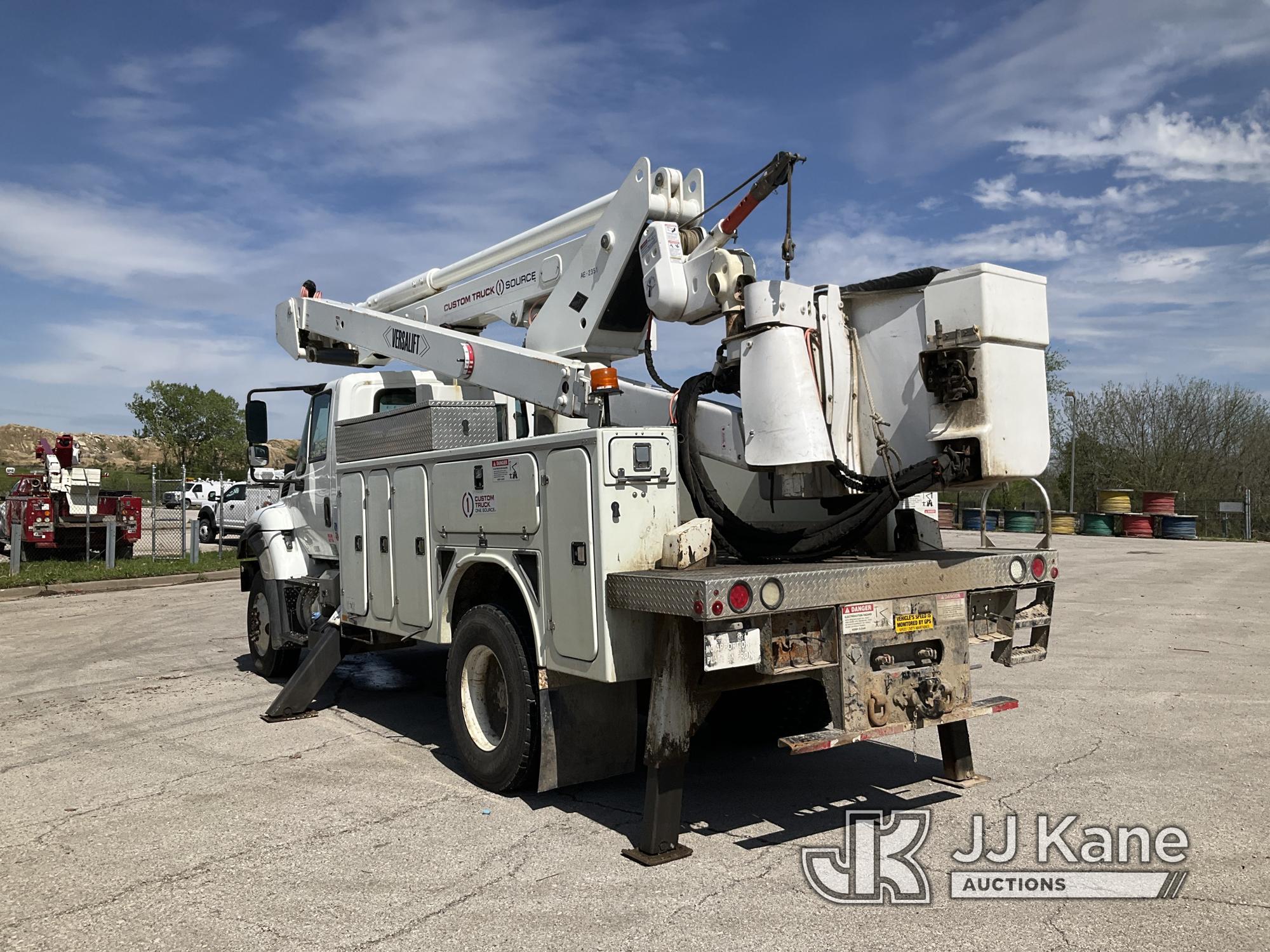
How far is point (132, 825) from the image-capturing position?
518 centimetres

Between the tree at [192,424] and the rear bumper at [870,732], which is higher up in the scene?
the tree at [192,424]

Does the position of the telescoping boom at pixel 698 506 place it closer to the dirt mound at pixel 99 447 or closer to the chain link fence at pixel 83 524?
the chain link fence at pixel 83 524

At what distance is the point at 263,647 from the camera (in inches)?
362

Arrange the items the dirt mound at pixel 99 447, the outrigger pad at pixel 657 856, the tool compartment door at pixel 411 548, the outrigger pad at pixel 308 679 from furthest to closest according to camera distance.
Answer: the dirt mound at pixel 99 447
the outrigger pad at pixel 308 679
the tool compartment door at pixel 411 548
the outrigger pad at pixel 657 856

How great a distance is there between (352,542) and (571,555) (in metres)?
3.06

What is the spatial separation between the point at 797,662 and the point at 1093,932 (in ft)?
5.00

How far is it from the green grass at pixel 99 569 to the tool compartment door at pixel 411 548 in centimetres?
1263

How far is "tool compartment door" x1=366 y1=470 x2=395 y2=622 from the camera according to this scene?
6.79 m

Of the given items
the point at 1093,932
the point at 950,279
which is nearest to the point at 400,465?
the point at 950,279

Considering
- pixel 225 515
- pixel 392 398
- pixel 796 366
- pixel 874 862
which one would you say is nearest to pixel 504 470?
pixel 796 366

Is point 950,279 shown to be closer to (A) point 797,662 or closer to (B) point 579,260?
(A) point 797,662

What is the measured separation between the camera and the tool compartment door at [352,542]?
23.5 feet

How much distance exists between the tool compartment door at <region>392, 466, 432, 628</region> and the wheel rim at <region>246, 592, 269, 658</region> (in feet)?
9.80

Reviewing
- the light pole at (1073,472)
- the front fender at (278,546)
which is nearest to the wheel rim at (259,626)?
the front fender at (278,546)
